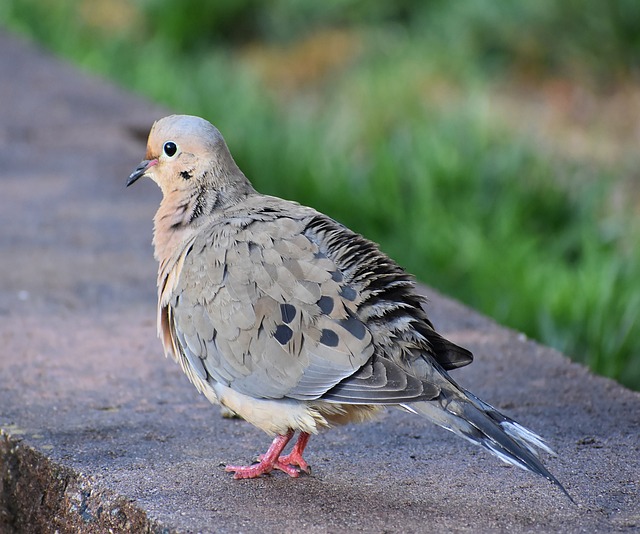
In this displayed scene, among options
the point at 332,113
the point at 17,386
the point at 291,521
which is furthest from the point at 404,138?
the point at 291,521

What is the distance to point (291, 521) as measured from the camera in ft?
8.89

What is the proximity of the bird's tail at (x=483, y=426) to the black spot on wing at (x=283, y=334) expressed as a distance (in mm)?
375

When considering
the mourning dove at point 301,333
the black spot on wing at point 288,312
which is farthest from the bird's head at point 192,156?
the black spot on wing at point 288,312

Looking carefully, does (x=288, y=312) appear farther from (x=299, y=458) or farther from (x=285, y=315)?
(x=299, y=458)

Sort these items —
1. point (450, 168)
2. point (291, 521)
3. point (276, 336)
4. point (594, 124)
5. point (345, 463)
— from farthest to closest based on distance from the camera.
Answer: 1. point (594, 124)
2. point (450, 168)
3. point (345, 463)
4. point (276, 336)
5. point (291, 521)

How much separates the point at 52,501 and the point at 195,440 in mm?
472

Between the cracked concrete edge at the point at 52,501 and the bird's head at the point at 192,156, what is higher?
the bird's head at the point at 192,156

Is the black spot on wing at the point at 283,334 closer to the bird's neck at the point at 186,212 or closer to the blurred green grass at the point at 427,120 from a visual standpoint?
the bird's neck at the point at 186,212

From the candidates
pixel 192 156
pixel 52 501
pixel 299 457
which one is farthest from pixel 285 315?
pixel 52 501

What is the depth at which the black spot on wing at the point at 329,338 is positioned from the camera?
285 centimetres

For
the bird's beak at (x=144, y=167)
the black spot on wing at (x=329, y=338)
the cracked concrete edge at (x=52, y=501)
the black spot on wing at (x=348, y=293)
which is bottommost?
the cracked concrete edge at (x=52, y=501)

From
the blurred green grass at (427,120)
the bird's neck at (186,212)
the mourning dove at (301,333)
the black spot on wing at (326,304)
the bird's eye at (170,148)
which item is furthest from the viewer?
the blurred green grass at (427,120)

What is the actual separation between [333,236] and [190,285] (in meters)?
0.44

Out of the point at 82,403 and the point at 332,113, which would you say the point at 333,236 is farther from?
the point at 332,113
